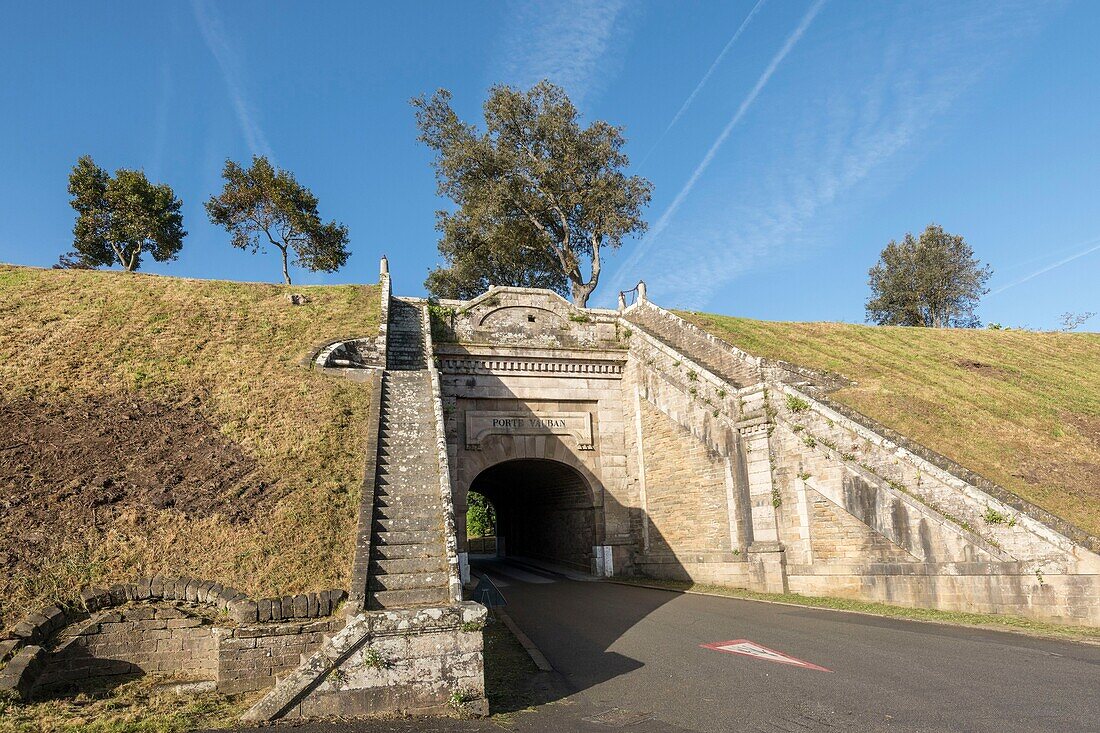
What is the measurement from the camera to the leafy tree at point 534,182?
35750 millimetres

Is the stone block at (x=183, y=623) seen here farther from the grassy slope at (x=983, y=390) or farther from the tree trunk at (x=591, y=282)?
the tree trunk at (x=591, y=282)

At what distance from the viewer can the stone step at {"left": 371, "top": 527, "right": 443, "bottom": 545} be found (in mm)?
9828

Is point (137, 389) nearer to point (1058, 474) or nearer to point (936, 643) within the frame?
point (936, 643)

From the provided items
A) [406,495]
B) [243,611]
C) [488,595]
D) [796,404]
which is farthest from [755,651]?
[796,404]

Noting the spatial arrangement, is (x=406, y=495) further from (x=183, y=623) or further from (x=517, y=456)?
(x=517, y=456)

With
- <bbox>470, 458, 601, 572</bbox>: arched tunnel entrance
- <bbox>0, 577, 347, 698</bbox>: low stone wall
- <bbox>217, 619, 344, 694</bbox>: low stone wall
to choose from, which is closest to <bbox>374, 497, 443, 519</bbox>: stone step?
<bbox>0, 577, 347, 698</bbox>: low stone wall

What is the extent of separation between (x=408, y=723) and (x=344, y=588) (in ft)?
8.92

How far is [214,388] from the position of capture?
49.4 ft

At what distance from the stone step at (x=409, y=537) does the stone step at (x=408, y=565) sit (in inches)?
13.4

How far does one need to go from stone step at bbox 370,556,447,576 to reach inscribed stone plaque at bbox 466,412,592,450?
12749 mm

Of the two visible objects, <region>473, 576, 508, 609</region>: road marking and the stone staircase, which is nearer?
the stone staircase

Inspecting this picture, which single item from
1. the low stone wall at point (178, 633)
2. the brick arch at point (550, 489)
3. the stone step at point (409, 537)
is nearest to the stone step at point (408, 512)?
the stone step at point (409, 537)

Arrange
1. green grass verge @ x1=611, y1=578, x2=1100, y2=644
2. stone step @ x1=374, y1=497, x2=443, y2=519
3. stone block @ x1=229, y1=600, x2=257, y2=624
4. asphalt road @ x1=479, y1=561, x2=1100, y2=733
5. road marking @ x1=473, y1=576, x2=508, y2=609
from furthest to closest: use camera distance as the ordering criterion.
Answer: road marking @ x1=473, y1=576, x2=508, y2=609 → green grass verge @ x1=611, y1=578, x2=1100, y2=644 → stone step @ x1=374, y1=497, x2=443, y2=519 → stone block @ x1=229, y1=600, x2=257, y2=624 → asphalt road @ x1=479, y1=561, x2=1100, y2=733

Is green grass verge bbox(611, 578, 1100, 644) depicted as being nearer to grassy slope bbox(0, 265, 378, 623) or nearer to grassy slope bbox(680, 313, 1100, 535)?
grassy slope bbox(680, 313, 1100, 535)
